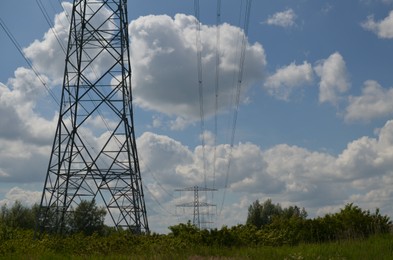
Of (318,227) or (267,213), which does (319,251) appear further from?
(267,213)

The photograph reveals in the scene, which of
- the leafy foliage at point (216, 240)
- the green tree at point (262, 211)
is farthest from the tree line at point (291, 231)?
the green tree at point (262, 211)

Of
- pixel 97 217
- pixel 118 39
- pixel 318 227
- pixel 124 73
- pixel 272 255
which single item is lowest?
pixel 272 255

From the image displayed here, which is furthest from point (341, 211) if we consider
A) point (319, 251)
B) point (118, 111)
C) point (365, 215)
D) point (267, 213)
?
point (267, 213)

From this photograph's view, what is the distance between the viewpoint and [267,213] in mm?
87312

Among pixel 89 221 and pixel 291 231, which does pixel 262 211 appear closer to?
pixel 89 221

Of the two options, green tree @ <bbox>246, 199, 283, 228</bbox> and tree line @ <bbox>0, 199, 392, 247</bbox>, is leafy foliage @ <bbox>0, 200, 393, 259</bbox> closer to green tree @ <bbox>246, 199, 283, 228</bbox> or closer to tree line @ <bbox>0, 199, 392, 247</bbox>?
tree line @ <bbox>0, 199, 392, 247</bbox>

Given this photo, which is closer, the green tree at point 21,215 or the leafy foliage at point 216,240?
the leafy foliage at point 216,240

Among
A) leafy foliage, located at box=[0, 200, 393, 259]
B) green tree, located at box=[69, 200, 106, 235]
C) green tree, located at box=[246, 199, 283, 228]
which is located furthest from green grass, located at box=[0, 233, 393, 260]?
green tree, located at box=[246, 199, 283, 228]

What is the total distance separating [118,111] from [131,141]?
1892 millimetres

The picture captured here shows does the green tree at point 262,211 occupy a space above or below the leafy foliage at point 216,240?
above

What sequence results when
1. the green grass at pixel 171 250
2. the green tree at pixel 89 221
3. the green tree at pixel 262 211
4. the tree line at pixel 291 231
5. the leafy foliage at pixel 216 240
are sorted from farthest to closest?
the green tree at pixel 262 211 < the green tree at pixel 89 221 < the tree line at pixel 291 231 < the leafy foliage at pixel 216 240 < the green grass at pixel 171 250

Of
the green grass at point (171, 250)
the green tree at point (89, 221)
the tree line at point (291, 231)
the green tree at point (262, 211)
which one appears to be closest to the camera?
the green grass at point (171, 250)

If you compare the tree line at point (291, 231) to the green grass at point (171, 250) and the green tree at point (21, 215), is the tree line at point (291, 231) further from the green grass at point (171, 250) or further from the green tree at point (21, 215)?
the green tree at point (21, 215)

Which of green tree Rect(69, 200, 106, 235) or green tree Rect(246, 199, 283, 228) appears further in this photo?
green tree Rect(246, 199, 283, 228)
